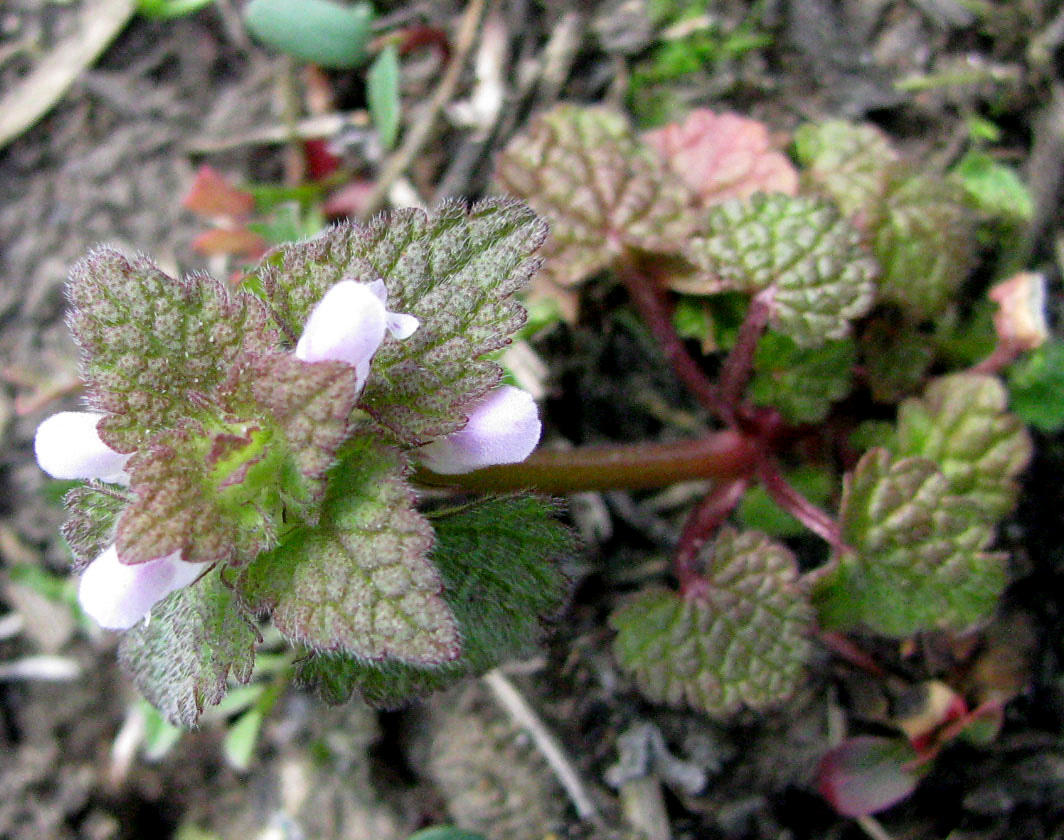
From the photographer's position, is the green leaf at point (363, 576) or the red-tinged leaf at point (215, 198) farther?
the red-tinged leaf at point (215, 198)

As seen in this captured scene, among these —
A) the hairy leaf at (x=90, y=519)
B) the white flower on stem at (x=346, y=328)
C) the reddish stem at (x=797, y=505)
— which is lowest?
the reddish stem at (x=797, y=505)

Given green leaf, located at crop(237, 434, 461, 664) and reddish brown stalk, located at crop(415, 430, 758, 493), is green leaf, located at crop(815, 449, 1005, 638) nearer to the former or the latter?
reddish brown stalk, located at crop(415, 430, 758, 493)

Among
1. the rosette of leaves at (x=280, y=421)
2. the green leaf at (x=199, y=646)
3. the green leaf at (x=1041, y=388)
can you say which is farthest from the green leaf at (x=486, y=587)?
the green leaf at (x=1041, y=388)

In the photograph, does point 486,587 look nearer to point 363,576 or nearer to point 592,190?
point 363,576

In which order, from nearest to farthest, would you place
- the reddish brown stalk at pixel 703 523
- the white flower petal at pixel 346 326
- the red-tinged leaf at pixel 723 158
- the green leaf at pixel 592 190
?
the white flower petal at pixel 346 326 < the reddish brown stalk at pixel 703 523 < the green leaf at pixel 592 190 < the red-tinged leaf at pixel 723 158

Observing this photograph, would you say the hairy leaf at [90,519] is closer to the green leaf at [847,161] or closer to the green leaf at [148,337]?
the green leaf at [148,337]

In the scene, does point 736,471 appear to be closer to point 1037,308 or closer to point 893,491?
point 893,491

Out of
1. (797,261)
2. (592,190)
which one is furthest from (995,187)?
(592,190)
